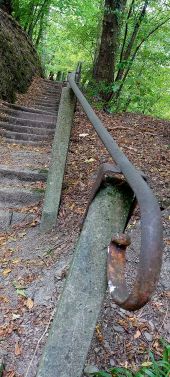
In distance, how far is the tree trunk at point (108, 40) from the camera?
7.61 meters

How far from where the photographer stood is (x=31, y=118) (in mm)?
7324

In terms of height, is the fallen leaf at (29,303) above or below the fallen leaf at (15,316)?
above

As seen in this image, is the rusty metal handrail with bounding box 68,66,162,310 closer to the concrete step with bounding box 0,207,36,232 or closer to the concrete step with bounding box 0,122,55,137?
the concrete step with bounding box 0,207,36,232

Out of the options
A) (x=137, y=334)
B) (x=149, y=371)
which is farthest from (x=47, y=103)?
(x=149, y=371)

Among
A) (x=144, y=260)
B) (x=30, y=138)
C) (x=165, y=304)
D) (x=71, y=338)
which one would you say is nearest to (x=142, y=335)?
(x=165, y=304)

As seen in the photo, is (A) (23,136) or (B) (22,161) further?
(A) (23,136)

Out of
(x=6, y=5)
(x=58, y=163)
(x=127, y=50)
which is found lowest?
(x=58, y=163)

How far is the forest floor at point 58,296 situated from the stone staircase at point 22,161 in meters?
0.22

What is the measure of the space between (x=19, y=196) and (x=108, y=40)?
17.5 ft

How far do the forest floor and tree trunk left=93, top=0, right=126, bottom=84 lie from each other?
4.42m

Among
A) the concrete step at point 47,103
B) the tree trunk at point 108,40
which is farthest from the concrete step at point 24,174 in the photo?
the concrete step at point 47,103

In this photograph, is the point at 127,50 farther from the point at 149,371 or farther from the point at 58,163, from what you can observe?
the point at 149,371

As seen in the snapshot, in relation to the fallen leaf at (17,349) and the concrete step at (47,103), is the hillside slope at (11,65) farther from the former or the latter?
the fallen leaf at (17,349)

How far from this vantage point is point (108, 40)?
311 inches
